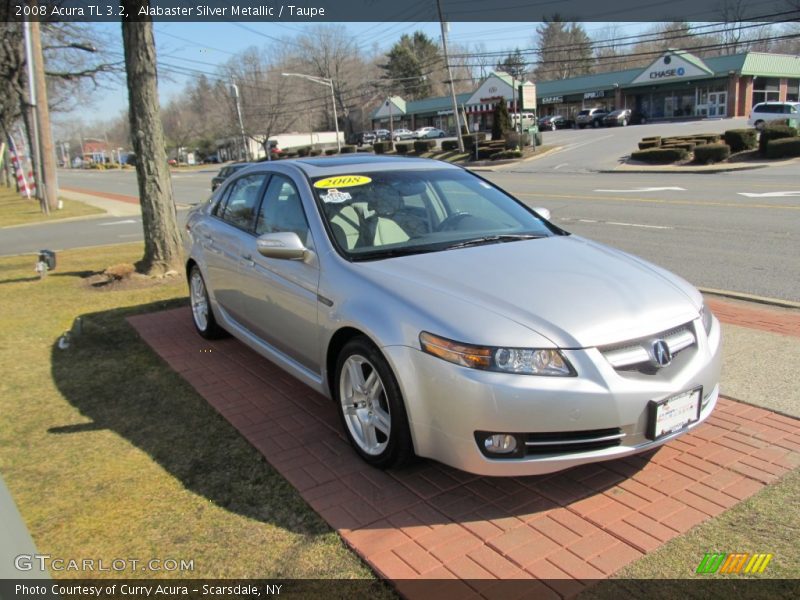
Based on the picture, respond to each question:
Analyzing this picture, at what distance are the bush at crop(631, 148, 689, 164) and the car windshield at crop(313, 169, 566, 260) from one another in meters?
26.3

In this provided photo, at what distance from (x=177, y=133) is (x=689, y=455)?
372 feet

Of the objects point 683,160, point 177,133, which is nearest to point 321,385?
point 683,160

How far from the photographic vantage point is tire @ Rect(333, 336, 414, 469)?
10.6ft

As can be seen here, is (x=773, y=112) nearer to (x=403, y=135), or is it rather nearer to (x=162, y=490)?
(x=403, y=135)

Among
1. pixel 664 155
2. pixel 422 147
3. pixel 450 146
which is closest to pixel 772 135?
pixel 664 155

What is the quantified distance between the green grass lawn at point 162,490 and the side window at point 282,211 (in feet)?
4.41

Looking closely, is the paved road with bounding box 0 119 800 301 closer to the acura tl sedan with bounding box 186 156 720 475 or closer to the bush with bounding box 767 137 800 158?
the bush with bounding box 767 137 800 158

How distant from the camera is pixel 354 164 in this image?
4766 millimetres

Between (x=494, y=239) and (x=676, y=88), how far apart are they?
2472 inches

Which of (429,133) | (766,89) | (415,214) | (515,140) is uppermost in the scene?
(766,89)

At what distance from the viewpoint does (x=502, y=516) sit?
10.2ft

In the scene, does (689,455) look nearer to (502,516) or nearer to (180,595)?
(502,516)

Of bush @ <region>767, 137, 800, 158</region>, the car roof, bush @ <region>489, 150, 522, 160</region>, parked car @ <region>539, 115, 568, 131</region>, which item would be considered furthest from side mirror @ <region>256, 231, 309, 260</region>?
parked car @ <region>539, 115, 568, 131</region>

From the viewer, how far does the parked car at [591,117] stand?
60.7 meters
